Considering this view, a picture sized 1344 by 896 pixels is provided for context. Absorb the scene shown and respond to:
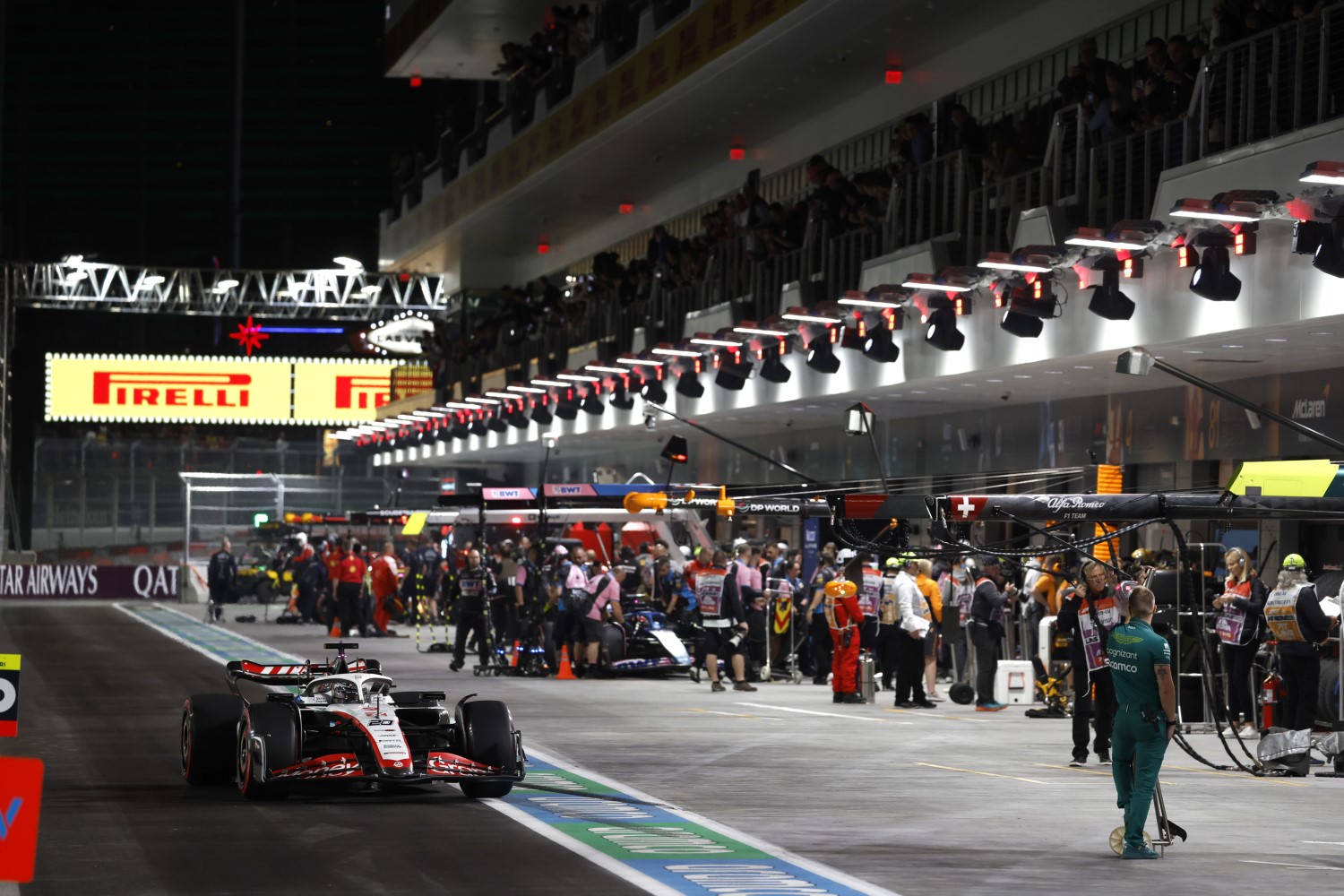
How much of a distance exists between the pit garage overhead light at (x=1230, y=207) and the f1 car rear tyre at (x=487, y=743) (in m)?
7.24

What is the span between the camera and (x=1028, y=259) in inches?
802

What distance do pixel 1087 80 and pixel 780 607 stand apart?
28.8 feet

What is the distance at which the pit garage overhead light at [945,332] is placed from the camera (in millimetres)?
23156

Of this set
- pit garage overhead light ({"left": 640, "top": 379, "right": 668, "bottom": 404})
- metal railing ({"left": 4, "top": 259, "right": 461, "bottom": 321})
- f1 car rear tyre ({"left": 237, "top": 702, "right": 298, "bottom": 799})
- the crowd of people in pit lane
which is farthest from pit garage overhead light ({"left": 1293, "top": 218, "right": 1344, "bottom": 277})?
metal railing ({"left": 4, "top": 259, "right": 461, "bottom": 321})

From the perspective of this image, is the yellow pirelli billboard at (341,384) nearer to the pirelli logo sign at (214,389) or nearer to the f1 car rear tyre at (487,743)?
the pirelli logo sign at (214,389)

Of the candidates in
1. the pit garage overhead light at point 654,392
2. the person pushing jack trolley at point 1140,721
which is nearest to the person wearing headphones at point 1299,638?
the person pushing jack trolley at point 1140,721

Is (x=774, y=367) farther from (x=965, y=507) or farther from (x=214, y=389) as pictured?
(x=214, y=389)

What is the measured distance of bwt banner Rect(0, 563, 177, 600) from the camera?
52375 mm

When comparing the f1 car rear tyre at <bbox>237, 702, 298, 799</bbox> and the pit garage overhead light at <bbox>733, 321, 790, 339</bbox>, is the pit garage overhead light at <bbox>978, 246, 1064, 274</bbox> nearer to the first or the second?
the pit garage overhead light at <bbox>733, 321, 790, 339</bbox>

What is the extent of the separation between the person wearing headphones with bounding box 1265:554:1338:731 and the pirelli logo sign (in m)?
46.4

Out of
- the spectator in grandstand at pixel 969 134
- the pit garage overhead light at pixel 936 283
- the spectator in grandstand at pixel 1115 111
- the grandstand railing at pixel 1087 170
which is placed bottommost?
the pit garage overhead light at pixel 936 283

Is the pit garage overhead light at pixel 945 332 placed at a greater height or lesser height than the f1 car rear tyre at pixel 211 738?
greater

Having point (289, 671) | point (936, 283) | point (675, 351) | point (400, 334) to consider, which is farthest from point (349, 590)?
point (289, 671)

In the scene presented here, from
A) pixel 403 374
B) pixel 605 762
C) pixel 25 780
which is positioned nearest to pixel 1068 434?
pixel 605 762
